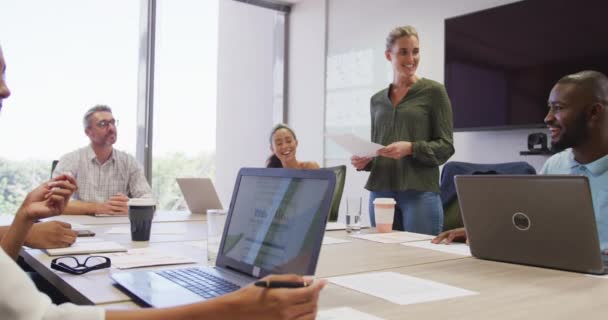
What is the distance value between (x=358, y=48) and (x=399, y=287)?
410cm

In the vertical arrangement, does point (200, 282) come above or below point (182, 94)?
below

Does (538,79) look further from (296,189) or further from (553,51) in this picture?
(296,189)

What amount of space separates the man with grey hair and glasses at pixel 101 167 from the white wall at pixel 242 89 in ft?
8.38

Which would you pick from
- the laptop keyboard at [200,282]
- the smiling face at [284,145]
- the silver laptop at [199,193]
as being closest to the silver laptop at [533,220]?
the laptop keyboard at [200,282]

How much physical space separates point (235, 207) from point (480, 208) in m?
0.66

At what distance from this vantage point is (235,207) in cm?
123

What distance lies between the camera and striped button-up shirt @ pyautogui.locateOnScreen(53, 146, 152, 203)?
315 cm

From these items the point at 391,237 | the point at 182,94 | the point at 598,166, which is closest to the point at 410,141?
the point at 391,237

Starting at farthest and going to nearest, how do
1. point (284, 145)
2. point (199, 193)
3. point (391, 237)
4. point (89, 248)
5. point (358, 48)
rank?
point (358, 48), point (284, 145), point (199, 193), point (391, 237), point (89, 248)

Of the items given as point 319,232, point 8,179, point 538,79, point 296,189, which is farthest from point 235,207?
point 8,179

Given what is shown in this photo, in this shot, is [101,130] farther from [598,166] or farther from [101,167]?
[598,166]

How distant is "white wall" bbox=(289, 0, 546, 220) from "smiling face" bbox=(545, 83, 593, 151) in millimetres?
1808

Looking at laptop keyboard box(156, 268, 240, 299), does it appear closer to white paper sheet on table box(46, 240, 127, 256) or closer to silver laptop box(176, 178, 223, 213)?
white paper sheet on table box(46, 240, 127, 256)

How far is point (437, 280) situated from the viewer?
118cm
